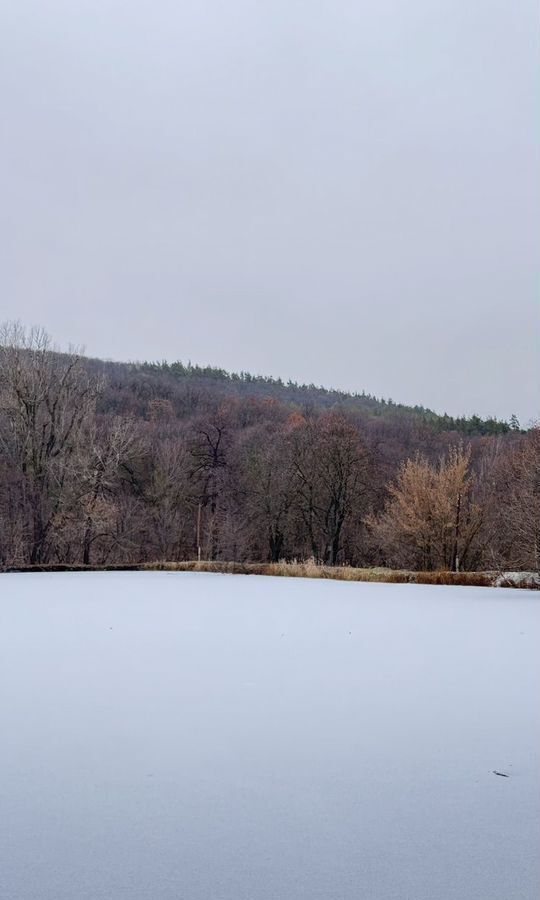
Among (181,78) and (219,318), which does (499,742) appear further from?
(219,318)

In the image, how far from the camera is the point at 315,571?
1245 centimetres

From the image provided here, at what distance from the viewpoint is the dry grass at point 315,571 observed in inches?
456

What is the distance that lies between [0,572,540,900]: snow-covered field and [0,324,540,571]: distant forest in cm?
Result: 745

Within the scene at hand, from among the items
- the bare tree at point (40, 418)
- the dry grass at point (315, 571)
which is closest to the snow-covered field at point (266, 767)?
the dry grass at point (315, 571)

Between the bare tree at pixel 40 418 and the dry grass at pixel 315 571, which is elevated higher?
the bare tree at pixel 40 418

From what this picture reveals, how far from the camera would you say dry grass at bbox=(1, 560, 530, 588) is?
11591 mm

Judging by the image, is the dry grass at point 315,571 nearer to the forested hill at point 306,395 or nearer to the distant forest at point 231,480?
the distant forest at point 231,480

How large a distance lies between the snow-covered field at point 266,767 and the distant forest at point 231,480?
7.45 metres

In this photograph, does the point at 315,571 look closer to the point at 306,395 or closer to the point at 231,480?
the point at 231,480

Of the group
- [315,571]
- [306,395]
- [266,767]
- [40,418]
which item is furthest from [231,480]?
[306,395]

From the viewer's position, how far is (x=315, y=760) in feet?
7.96

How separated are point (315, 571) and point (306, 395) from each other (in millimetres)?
41169

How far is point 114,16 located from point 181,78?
4039 mm

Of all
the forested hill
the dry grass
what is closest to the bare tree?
the dry grass
